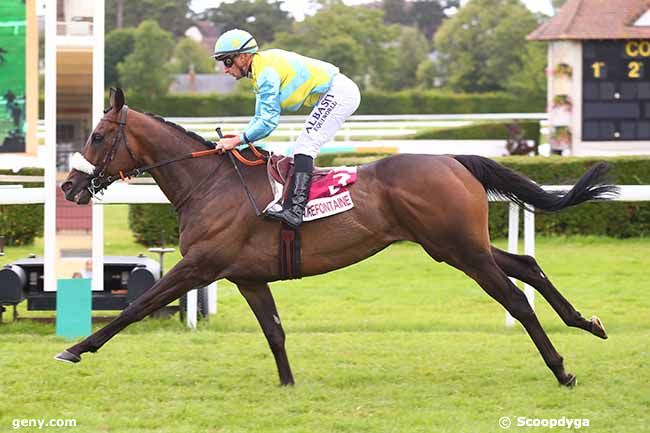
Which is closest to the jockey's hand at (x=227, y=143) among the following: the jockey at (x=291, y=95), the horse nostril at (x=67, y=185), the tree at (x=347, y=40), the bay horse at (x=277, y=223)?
the jockey at (x=291, y=95)

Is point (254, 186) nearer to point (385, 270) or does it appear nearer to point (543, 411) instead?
point (543, 411)

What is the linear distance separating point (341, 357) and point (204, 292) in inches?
66.4

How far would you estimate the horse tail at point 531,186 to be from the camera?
6469mm

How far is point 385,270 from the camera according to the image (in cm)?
1128

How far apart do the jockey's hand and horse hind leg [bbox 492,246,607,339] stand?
1.48 metres

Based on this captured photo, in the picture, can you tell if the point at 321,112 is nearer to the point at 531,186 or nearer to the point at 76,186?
the point at 531,186

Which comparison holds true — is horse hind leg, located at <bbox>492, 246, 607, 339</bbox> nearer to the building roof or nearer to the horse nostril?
the horse nostril

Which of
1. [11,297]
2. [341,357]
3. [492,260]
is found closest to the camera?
[492,260]

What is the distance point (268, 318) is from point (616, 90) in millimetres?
10366

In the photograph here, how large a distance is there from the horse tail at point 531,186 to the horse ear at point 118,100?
172cm

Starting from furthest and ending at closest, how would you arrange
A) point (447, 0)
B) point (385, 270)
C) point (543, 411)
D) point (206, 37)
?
point (447, 0), point (206, 37), point (385, 270), point (543, 411)

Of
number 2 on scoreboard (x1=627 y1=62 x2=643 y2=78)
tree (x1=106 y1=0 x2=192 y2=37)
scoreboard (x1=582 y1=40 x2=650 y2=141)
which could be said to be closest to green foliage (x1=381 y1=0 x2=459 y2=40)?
tree (x1=106 y1=0 x2=192 y2=37)

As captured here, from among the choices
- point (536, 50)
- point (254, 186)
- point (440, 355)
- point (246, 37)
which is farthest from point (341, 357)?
point (536, 50)

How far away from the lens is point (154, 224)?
41.8ft
